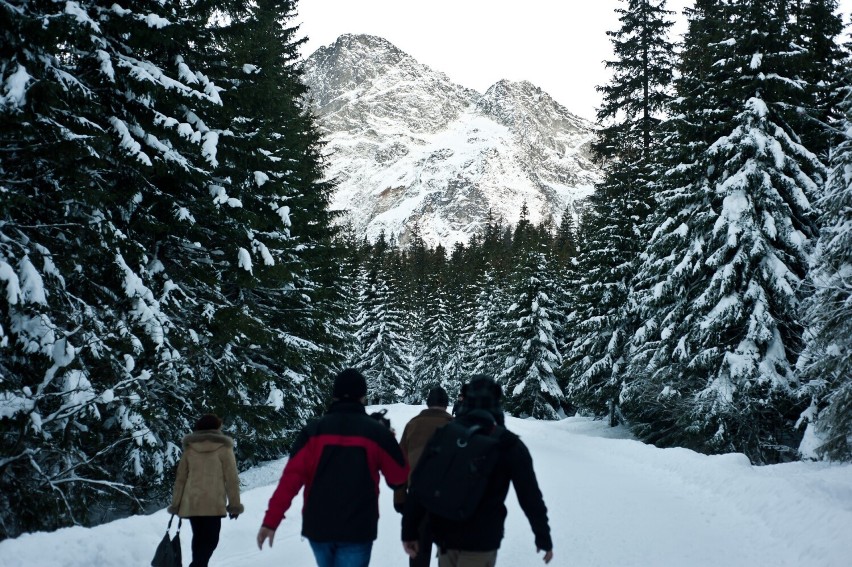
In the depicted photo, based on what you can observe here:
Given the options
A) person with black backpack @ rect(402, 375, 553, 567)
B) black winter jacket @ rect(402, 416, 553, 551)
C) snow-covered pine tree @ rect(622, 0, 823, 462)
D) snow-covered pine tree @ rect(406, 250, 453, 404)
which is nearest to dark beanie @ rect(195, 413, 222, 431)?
person with black backpack @ rect(402, 375, 553, 567)

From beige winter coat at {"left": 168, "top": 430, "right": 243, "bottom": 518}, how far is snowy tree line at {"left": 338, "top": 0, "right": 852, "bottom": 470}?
419 inches

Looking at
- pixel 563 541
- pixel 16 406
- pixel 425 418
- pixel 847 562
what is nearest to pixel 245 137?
pixel 16 406

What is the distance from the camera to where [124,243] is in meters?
8.49

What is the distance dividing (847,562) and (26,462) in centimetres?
964

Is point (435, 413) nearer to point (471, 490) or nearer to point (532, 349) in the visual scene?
point (471, 490)

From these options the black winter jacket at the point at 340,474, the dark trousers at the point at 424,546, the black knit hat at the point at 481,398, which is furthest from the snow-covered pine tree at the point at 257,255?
the black knit hat at the point at 481,398

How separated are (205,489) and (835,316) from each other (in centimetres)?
1121

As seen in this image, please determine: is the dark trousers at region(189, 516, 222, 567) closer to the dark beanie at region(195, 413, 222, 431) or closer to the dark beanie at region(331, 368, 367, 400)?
the dark beanie at region(195, 413, 222, 431)

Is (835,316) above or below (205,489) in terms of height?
above

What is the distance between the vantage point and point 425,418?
576cm

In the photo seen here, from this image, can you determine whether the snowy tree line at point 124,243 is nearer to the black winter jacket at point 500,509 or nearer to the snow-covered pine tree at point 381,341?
the black winter jacket at point 500,509

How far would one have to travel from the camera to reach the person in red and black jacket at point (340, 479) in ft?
12.1

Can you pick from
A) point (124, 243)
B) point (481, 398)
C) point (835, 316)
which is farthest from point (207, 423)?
point (835, 316)

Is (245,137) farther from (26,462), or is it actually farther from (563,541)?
(563,541)
